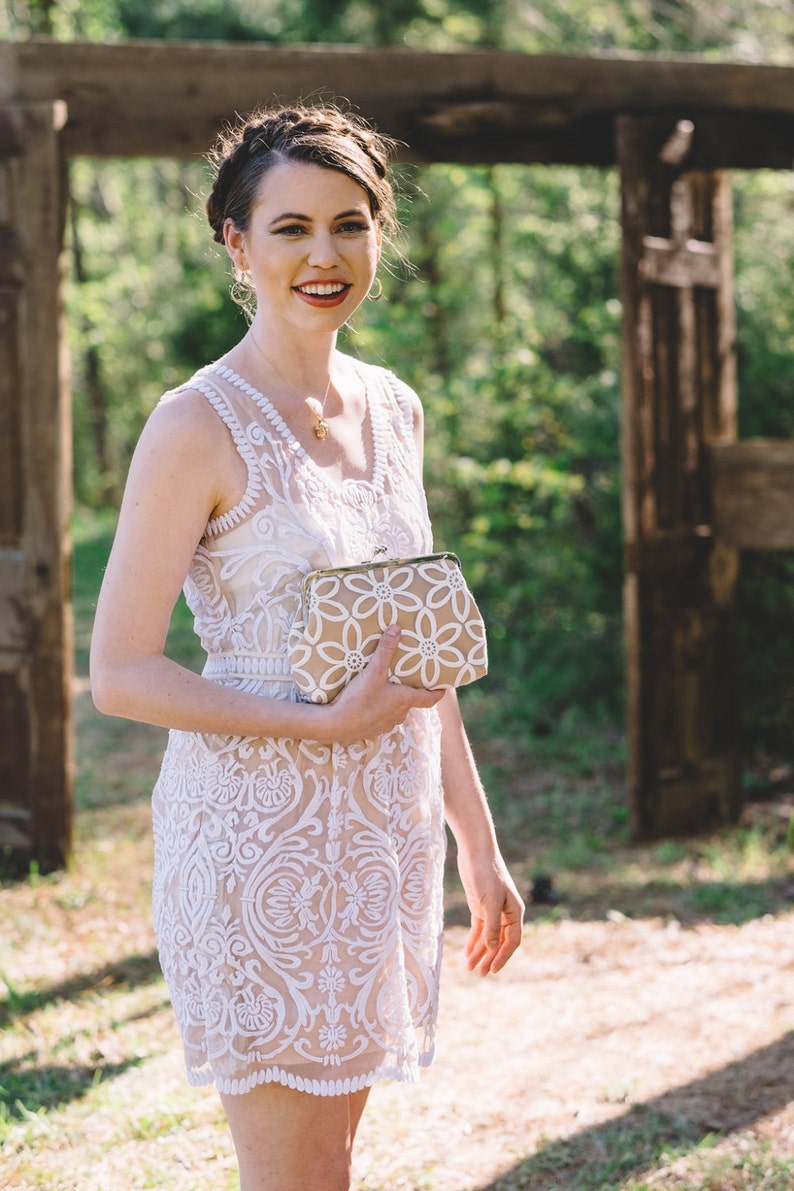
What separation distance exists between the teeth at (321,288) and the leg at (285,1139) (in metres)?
1.12

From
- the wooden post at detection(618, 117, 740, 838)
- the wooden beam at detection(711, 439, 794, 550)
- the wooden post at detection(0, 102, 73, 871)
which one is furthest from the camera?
the wooden beam at detection(711, 439, 794, 550)

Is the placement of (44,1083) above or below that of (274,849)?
below

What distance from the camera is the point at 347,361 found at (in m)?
2.19

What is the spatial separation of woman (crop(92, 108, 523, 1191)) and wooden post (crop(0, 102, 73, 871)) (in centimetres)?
320

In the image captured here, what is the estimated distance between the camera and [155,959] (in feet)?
14.7

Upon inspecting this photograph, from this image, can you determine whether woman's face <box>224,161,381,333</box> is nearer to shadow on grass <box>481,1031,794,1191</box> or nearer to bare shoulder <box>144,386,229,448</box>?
bare shoulder <box>144,386,229,448</box>

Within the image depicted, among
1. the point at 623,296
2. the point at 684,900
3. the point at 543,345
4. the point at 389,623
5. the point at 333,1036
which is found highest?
the point at 543,345

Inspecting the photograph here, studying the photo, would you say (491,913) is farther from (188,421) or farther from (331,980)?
(188,421)

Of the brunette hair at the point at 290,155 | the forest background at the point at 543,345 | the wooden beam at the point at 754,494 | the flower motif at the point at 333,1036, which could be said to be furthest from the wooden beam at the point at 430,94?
the flower motif at the point at 333,1036

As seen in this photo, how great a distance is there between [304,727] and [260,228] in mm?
726

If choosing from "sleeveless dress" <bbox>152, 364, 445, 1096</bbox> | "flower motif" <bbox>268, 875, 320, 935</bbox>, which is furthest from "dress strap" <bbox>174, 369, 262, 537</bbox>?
"flower motif" <bbox>268, 875, 320, 935</bbox>

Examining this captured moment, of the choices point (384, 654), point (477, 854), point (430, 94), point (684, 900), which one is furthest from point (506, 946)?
point (430, 94)

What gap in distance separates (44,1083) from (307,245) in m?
2.57

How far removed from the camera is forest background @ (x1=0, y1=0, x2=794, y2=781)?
6965mm
